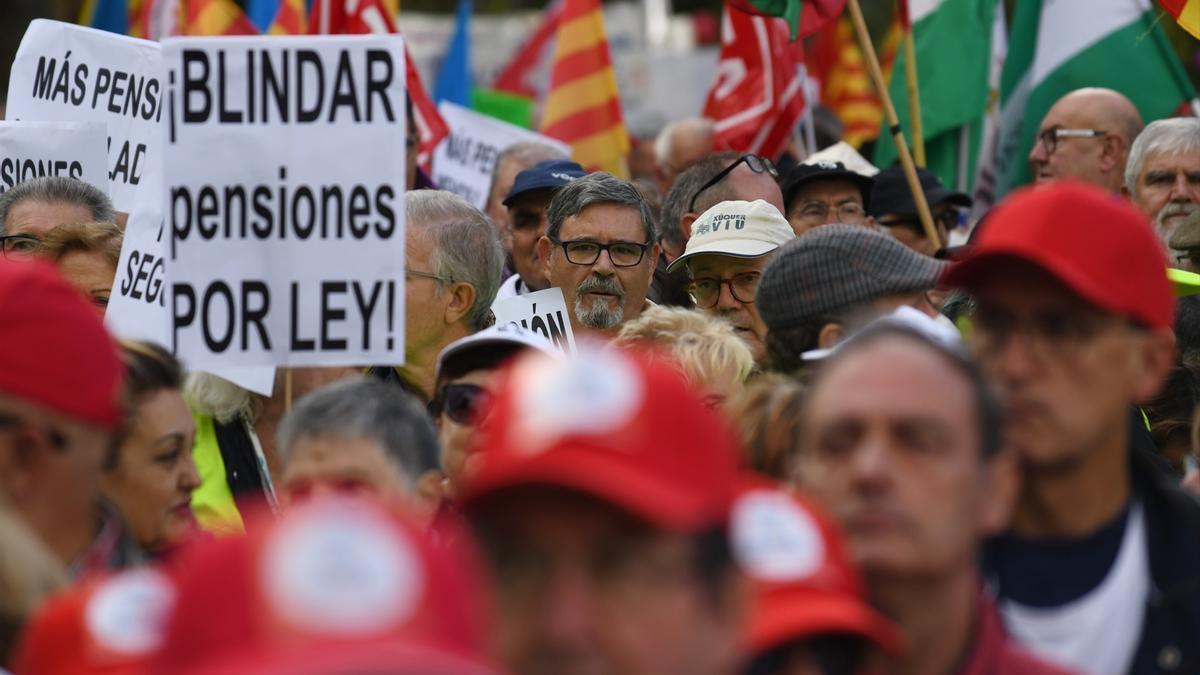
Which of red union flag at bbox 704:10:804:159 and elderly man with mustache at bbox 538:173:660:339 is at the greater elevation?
red union flag at bbox 704:10:804:159

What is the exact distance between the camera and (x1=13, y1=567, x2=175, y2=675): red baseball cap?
2707mm

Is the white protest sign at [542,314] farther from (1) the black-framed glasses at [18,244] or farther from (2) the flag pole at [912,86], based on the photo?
(2) the flag pole at [912,86]

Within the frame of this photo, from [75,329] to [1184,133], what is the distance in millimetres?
6011

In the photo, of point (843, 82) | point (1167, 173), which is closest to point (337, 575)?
point (1167, 173)

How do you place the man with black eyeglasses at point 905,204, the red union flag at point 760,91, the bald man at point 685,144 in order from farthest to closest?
the bald man at point 685,144 < the red union flag at point 760,91 < the man with black eyeglasses at point 905,204

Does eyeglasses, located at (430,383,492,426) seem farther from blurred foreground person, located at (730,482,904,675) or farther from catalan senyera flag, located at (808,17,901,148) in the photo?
catalan senyera flag, located at (808,17,901,148)

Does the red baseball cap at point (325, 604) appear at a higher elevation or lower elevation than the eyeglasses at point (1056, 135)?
lower

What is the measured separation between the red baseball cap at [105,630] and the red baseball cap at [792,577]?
85 centimetres

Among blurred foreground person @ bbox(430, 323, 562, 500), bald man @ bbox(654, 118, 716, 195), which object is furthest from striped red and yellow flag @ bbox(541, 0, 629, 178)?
blurred foreground person @ bbox(430, 323, 562, 500)

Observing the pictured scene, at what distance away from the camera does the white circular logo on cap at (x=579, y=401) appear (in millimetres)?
2391

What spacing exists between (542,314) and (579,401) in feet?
14.9

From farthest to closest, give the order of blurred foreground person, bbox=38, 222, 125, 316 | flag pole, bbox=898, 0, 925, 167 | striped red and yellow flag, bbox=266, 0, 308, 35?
striped red and yellow flag, bbox=266, 0, 308, 35 → flag pole, bbox=898, 0, 925, 167 → blurred foreground person, bbox=38, 222, 125, 316

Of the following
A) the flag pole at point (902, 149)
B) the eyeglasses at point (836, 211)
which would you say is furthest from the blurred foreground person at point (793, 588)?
the eyeglasses at point (836, 211)

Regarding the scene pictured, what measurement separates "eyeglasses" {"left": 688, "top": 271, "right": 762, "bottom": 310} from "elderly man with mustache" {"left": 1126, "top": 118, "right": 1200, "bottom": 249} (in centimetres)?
232
